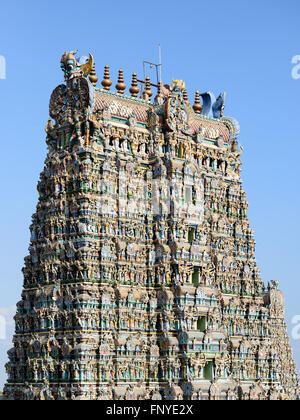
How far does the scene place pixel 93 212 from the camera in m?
80.6

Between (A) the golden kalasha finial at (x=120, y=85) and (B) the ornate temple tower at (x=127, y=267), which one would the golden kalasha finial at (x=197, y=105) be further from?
(A) the golden kalasha finial at (x=120, y=85)

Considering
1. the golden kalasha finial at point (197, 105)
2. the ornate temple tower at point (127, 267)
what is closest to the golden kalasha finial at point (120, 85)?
the ornate temple tower at point (127, 267)

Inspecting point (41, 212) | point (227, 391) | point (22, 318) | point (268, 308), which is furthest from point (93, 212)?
point (268, 308)

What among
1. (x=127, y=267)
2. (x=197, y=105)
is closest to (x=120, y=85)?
(x=197, y=105)

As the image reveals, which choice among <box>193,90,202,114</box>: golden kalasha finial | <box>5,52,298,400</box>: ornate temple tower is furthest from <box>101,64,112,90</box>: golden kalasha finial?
<box>193,90,202,114</box>: golden kalasha finial

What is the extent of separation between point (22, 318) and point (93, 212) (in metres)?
11.1

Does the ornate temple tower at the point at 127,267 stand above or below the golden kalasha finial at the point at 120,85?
below

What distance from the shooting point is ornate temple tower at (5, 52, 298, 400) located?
79000 millimetres

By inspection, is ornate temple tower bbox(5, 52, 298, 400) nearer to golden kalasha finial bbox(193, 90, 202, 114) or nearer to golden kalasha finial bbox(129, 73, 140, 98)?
golden kalasha finial bbox(129, 73, 140, 98)

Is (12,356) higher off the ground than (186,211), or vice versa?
(186,211)

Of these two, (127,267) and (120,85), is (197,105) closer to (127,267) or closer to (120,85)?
(120,85)

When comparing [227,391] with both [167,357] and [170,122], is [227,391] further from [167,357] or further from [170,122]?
[170,122]

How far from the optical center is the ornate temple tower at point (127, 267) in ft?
259

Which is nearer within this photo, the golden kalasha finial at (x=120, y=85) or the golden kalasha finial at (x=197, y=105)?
the golden kalasha finial at (x=120, y=85)
